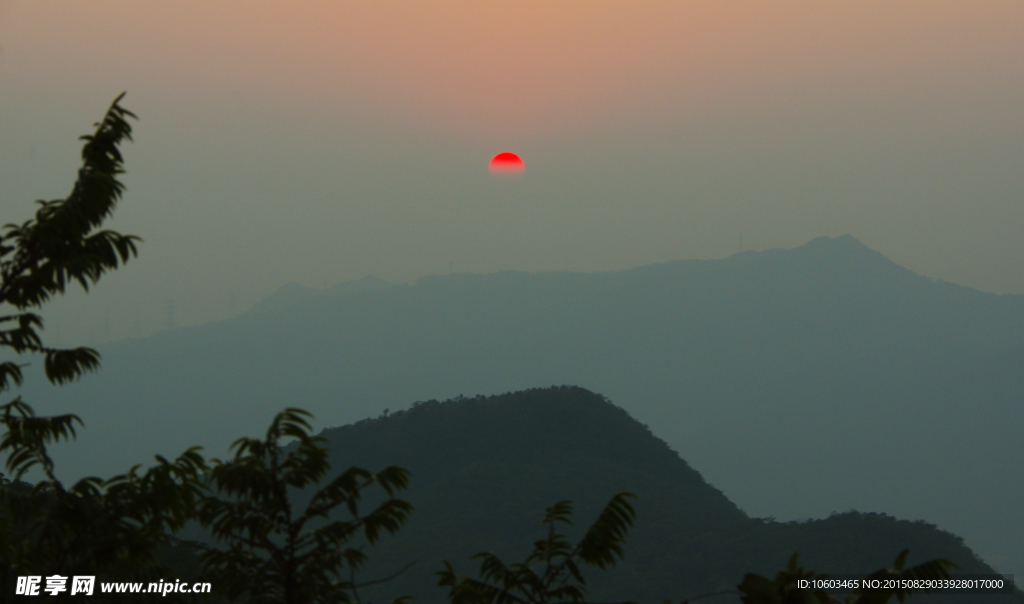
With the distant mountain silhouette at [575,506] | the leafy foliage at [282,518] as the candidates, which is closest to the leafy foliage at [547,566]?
the leafy foliage at [282,518]

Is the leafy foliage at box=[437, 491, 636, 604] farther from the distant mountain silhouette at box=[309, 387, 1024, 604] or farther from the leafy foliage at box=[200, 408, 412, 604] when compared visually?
the distant mountain silhouette at box=[309, 387, 1024, 604]

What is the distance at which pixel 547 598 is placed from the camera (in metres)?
8.12

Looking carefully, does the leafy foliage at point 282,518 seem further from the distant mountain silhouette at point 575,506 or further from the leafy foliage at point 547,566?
the distant mountain silhouette at point 575,506

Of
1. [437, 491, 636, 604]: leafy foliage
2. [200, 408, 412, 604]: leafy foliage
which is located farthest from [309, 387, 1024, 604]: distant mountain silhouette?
[200, 408, 412, 604]: leafy foliage

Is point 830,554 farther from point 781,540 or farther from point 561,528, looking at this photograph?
point 561,528

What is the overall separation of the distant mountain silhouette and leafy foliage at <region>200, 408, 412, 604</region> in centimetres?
4170

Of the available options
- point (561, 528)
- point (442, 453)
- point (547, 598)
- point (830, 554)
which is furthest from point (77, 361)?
point (442, 453)

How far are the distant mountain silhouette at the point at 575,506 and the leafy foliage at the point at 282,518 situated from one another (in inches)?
1642

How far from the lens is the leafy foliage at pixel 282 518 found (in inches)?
292

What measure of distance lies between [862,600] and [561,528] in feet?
214

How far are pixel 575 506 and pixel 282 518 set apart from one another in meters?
64.0

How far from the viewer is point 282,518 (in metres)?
7.81

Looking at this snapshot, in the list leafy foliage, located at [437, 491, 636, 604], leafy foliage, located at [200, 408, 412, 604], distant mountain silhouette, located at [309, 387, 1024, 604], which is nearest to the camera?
leafy foliage, located at [200, 408, 412, 604]

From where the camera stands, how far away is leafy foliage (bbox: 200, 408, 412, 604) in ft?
24.3
